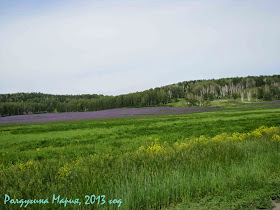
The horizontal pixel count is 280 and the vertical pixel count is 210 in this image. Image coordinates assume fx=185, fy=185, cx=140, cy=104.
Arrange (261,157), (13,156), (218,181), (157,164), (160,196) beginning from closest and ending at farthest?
1. (160,196)
2. (218,181)
3. (157,164)
4. (261,157)
5. (13,156)

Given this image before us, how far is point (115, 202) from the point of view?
454cm

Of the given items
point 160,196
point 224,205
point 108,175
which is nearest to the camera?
point 224,205

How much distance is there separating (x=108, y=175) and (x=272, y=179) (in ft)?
16.6

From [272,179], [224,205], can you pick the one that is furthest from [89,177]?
[272,179]

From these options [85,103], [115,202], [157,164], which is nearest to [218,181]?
[157,164]

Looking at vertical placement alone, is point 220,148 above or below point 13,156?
above

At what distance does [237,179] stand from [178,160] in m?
2.21

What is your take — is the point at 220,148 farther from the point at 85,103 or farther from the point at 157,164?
the point at 85,103

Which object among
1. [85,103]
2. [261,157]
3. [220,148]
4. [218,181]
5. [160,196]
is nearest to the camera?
[160,196]

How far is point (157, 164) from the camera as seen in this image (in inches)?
270

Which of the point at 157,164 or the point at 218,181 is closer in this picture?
the point at 218,181

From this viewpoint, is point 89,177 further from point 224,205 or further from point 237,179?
point 237,179

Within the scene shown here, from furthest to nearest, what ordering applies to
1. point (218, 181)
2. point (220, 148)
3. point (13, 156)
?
point (13, 156), point (220, 148), point (218, 181)

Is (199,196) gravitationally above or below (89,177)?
below
